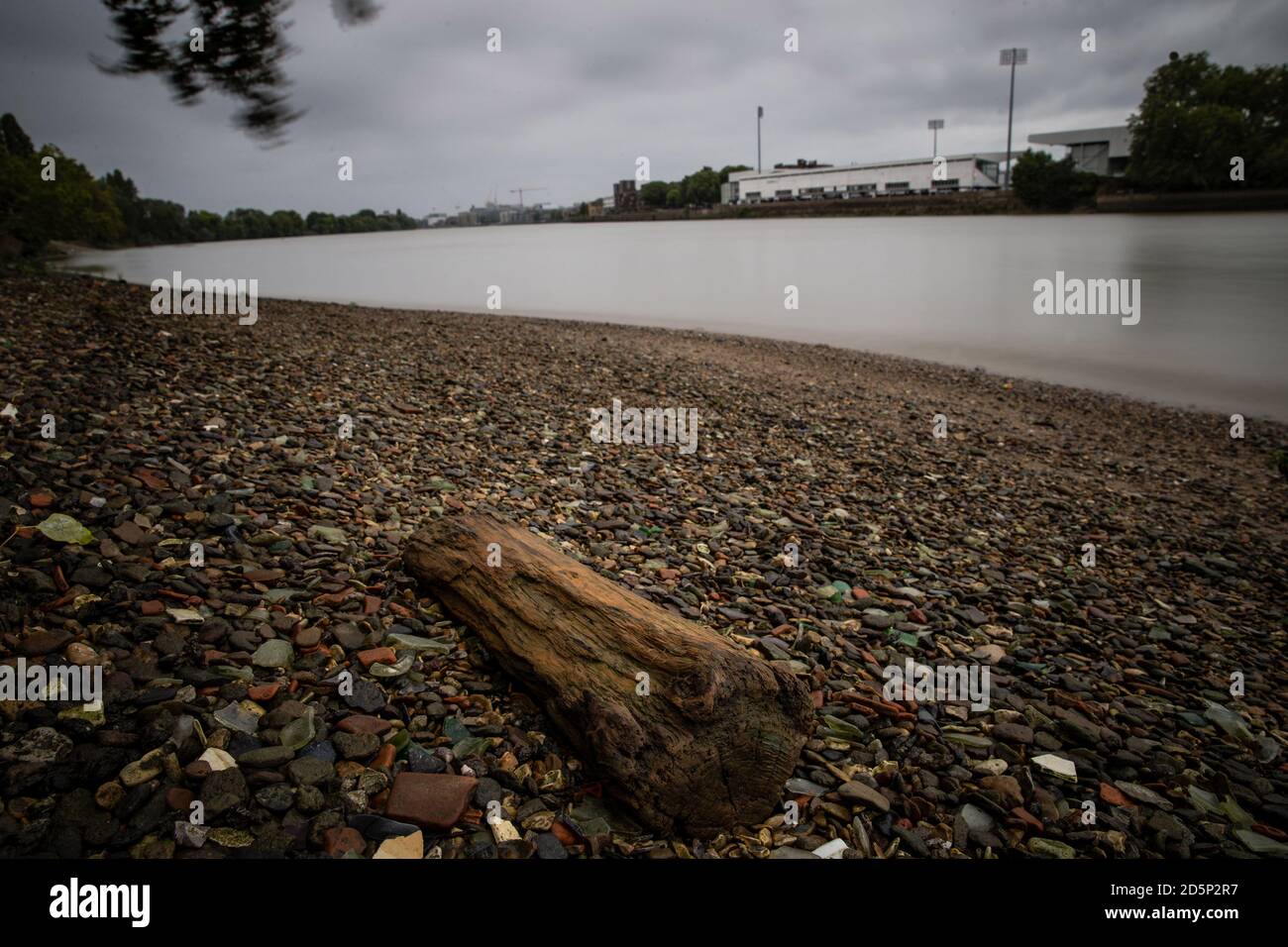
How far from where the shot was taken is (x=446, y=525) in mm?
3758

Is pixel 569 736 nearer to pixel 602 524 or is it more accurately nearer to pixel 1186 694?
pixel 602 524

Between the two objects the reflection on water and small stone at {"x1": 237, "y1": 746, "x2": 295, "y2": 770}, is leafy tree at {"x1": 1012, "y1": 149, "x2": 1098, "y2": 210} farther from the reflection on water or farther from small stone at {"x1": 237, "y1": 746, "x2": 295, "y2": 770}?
small stone at {"x1": 237, "y1": 746, "x2": 295, "y2": 770}

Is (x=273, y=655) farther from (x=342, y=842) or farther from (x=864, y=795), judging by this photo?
(x=864, y=795)

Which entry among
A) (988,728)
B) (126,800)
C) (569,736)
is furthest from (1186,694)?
(126,800)

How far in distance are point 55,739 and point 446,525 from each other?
1850 mm

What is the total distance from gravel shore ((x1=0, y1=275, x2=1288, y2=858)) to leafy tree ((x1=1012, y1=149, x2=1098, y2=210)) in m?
103

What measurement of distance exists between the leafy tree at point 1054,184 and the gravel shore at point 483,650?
10322cm

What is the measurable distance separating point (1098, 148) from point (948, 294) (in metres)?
91.3

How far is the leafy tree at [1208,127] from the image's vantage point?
235 ft

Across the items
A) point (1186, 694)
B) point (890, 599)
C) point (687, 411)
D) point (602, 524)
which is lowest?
point (1186, 694)

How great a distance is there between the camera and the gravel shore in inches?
93.5

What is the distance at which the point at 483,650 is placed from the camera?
327 cm

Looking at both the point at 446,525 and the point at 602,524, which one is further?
the point at 602,524
